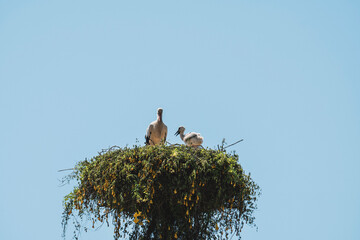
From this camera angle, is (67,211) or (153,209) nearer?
(153,209)

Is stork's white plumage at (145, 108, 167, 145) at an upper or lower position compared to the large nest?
upper

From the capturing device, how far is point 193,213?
30.3 ft

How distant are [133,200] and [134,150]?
89cm

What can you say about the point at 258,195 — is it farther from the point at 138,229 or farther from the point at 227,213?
the point at 138,229

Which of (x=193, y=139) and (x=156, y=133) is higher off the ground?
(x=156, y=133)

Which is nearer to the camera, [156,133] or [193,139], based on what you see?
[193,139]

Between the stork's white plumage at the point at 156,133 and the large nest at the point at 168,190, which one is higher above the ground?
the stork's white plumage at the point at 156,133

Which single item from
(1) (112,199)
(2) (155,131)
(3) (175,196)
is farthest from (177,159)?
(2) (155,131)

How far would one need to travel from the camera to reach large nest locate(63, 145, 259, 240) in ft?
29.6

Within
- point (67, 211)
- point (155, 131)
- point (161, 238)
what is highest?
point (155, 131)

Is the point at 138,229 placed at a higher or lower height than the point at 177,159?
lower

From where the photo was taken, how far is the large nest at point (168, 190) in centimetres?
902

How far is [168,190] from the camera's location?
9.14m

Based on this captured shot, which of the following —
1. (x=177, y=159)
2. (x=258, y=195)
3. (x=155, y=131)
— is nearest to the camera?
(x=177, y=159)
